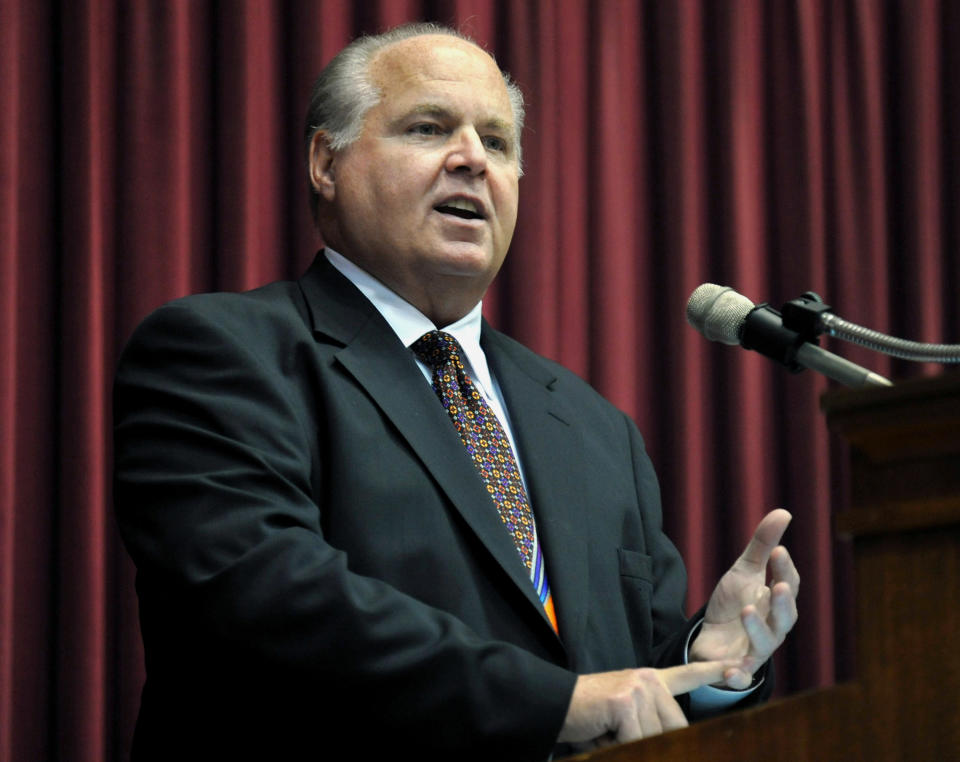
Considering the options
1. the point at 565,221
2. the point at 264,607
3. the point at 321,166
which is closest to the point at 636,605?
the point at 264,607

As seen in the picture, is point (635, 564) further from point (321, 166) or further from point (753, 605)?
point (321, 166)

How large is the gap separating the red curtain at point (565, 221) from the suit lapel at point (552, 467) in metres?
0.63

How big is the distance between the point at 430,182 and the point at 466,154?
7 centimetres

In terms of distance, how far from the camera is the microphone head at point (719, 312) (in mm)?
1410

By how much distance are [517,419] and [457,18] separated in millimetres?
1148

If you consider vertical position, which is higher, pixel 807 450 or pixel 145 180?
pixel 145 180

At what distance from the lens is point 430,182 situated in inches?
75.8

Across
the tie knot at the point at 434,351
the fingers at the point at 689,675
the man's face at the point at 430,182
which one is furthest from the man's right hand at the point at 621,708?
the man's face at the point at 430,182

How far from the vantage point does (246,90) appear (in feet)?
7.92

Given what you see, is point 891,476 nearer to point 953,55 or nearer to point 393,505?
point 393,505

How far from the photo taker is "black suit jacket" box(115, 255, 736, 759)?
1335 mm

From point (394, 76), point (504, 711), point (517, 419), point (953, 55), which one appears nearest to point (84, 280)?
point (394, 76)

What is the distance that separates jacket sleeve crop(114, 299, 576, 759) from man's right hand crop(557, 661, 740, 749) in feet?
0.06

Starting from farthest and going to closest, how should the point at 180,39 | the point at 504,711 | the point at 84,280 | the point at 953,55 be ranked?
1. the point at 953,55
2. the point at 180,39
3. the point at 84,280
4. the point at 504,711
